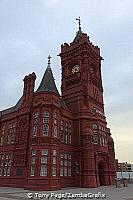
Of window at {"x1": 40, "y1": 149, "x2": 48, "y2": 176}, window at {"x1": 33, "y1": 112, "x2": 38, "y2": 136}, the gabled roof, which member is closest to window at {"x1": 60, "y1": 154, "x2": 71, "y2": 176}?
window at {"x1": 40, "y1": 149, "x2": 48, "y2": 176}

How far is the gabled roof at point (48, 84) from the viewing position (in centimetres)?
3396

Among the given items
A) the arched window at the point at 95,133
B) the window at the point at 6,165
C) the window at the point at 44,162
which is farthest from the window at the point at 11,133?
the arched window at the point at 95,133

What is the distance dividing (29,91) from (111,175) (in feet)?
67.7

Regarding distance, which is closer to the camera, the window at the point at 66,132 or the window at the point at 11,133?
the window at the point at 66,132

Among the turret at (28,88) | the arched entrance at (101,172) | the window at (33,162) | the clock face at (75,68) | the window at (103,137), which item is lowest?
the arched entrance at (101,172)

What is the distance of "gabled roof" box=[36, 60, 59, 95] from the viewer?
34.0m

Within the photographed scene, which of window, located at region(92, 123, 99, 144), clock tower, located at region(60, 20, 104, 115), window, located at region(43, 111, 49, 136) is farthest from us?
clock tower, located at region(60, 20, 104, 115)

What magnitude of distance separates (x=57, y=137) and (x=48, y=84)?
8.42m

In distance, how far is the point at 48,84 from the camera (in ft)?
114

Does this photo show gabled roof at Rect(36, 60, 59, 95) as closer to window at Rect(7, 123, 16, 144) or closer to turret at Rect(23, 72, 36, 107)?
turret at Rect(23, 72, 36, 107)

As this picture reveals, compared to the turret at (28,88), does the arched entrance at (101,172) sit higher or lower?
lower

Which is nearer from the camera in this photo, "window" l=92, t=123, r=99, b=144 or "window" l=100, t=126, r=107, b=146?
"window" l=92, t=123, r=99, b=144

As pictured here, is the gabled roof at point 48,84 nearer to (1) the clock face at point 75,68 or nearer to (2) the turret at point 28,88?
(2) the turret at point 28,88

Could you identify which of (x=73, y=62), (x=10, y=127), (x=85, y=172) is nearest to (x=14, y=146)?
(x=10, y=127)
